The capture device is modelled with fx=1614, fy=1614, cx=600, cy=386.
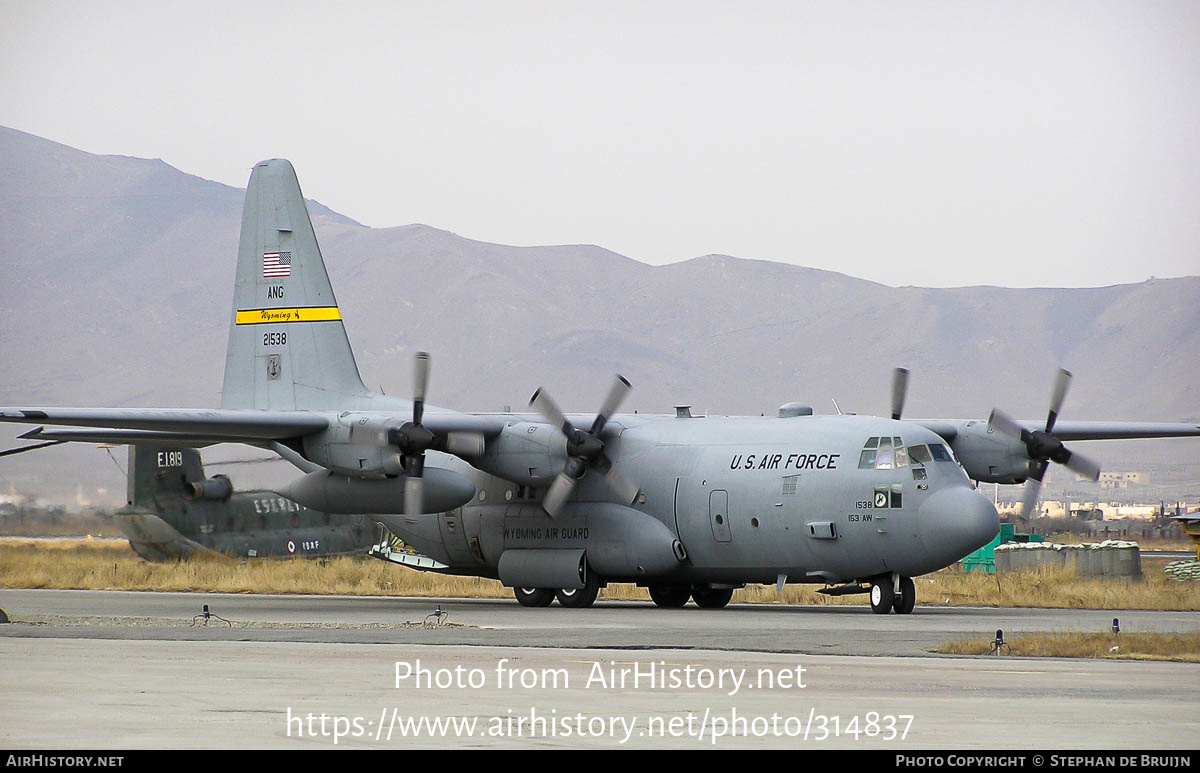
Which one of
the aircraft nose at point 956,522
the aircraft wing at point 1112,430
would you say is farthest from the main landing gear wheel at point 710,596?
the aircraft wing at point 1112,430

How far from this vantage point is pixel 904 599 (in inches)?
1143

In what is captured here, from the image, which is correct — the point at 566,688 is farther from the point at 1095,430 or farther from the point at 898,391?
the point at 1095,430

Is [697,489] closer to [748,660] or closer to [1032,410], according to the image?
[748,660]

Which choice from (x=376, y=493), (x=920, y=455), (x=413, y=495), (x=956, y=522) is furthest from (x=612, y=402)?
(x=956, y=522)

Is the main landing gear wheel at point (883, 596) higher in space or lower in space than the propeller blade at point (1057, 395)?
lower

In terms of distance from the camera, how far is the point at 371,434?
29875 mm

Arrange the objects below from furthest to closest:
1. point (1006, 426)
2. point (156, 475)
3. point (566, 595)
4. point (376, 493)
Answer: point (156, 475) → point (566, 595) → point (1006, 426) → point (376, 493)

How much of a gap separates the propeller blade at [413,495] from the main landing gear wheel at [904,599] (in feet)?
28.9

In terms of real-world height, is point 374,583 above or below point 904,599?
below

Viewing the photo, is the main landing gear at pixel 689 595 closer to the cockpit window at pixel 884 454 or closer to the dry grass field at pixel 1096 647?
the cockpit window at pixel 884 454

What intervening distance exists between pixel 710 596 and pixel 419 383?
7.74 m

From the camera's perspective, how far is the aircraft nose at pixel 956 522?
2759 centimetres

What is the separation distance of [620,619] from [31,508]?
3198 centimetres
